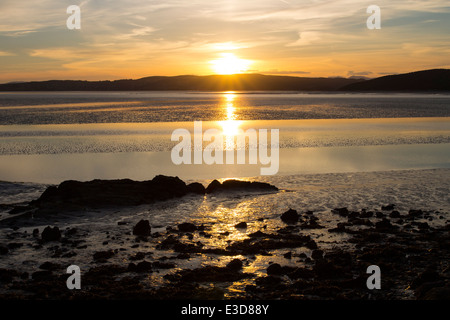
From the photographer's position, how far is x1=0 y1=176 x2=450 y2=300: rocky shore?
9.20 meters

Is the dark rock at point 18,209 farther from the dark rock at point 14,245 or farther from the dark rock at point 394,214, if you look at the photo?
the dark rock at point 394,214

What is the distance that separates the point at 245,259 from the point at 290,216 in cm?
389

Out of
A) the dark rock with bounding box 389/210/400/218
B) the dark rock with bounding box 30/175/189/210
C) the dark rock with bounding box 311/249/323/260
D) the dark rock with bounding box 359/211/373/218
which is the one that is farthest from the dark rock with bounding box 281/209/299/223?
the dark rock with bounding box 30/175/189/210

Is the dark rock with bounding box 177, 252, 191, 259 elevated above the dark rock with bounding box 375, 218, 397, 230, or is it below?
below

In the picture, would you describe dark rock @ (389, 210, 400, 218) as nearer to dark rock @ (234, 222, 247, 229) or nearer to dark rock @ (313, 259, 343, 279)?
dark rock @ (234, 222, 247, 229)

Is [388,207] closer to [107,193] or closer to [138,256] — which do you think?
[138,256]

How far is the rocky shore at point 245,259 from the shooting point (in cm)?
920

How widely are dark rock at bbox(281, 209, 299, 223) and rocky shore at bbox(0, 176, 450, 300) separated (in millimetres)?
33

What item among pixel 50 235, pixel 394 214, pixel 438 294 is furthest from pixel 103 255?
pixel 394 214

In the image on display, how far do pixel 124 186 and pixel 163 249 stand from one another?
627cm
